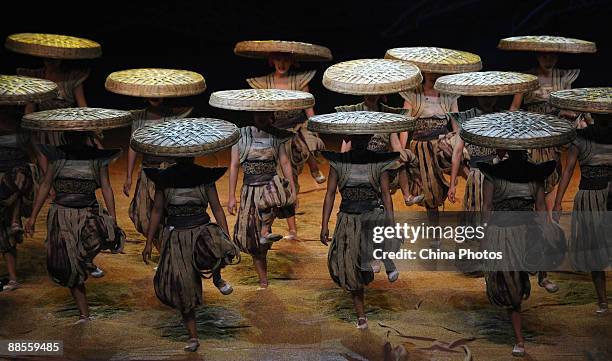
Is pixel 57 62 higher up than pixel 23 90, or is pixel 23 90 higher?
pixel 23 90

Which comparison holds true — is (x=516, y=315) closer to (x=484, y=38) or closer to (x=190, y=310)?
(x=190, y=310)

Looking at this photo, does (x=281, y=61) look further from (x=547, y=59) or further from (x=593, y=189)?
(x=593, y=189)

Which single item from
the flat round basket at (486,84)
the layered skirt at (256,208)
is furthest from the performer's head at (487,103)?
the layered skirt at (256,208)

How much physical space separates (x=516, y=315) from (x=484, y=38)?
5.75 meters

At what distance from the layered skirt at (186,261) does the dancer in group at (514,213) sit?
5.50ft

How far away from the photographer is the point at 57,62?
776 centimetres

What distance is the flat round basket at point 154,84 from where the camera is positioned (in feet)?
22.5

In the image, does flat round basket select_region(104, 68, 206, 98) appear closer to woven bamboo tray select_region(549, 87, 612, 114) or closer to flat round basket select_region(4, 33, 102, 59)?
flat round basket select_region(4, 33, 102, 59)

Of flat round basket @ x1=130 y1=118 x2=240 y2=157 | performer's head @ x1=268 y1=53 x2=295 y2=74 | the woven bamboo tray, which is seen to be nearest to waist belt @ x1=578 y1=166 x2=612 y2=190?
the woven bamboo tray

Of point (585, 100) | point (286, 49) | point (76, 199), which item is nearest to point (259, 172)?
point (76, 199)

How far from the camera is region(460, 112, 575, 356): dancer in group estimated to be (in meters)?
5.61

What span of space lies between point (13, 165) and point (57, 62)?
4.67 ft

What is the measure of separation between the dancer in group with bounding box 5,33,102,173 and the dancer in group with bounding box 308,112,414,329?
2.42m

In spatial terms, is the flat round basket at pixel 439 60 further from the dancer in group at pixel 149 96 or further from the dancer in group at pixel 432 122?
the dancer in group at pixel 149 96
